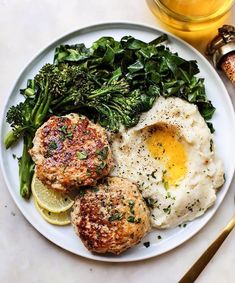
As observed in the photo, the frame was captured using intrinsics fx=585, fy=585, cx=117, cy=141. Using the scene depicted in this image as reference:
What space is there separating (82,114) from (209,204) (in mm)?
1232

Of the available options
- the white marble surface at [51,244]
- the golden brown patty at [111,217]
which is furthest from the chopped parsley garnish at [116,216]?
the white marble surface at [51,244]

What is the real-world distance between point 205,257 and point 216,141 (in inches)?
37.1

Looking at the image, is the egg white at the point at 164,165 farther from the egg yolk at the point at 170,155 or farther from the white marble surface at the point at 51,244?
the white marble surface at the point at 51,244

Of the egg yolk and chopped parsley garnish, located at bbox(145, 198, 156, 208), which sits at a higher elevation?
the egg yolk

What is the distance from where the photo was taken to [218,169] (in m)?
4.58

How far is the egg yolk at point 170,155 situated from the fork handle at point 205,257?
58cm

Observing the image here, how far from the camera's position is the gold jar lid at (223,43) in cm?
471

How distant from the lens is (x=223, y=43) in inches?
186

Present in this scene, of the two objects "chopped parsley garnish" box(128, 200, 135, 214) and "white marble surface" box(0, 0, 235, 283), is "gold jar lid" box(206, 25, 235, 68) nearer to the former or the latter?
"white marble surface" box(0, 0, 235, 283)

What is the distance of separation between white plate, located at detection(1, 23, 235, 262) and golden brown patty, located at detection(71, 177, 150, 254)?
21 cm

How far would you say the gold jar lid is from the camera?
4.71 meters

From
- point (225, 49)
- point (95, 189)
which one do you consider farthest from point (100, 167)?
point (225, 49)

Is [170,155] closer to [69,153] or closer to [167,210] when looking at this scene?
[167,210]

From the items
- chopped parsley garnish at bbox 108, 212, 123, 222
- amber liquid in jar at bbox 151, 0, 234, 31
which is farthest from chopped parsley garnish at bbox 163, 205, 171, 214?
amber liquid in jar at bbox 151, 0, 234, 31
